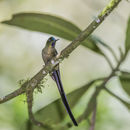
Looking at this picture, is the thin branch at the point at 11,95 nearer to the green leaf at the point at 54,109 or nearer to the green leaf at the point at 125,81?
the green leaf at the point at 54,109

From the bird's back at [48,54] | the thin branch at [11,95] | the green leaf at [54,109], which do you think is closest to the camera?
the thin branch at [11,95]

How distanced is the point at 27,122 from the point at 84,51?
3546mm

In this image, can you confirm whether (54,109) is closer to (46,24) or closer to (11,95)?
(46,24)

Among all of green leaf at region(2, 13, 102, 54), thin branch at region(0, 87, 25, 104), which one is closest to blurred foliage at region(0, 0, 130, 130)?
green leaf at region(2, 13, 102, 54)

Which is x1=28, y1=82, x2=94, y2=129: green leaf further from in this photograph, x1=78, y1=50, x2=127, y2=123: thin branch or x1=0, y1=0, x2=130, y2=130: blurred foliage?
A: x1=78, y1=50, x2=127, y2=123: thin branch

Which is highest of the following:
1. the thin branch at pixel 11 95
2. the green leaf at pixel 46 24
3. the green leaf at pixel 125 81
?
the green leaf at pixel 46 24

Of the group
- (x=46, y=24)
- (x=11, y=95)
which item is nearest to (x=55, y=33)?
(x=46, y=24)

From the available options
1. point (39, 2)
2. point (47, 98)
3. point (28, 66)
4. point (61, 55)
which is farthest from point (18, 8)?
point (61, 55)

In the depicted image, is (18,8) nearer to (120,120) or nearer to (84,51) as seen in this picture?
(84,51)

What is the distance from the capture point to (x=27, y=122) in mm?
2566

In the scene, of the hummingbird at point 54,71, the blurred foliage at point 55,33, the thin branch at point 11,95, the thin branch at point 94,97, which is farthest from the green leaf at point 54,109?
the thin branch at point 11,95

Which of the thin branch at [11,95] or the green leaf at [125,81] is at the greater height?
the thin branch at [11,95]

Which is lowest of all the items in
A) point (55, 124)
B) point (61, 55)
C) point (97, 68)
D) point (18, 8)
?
point (61, 55)

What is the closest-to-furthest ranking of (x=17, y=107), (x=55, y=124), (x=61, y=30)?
(x=61, y=30) < (x=55, y=124) < (x=17, y=107)
